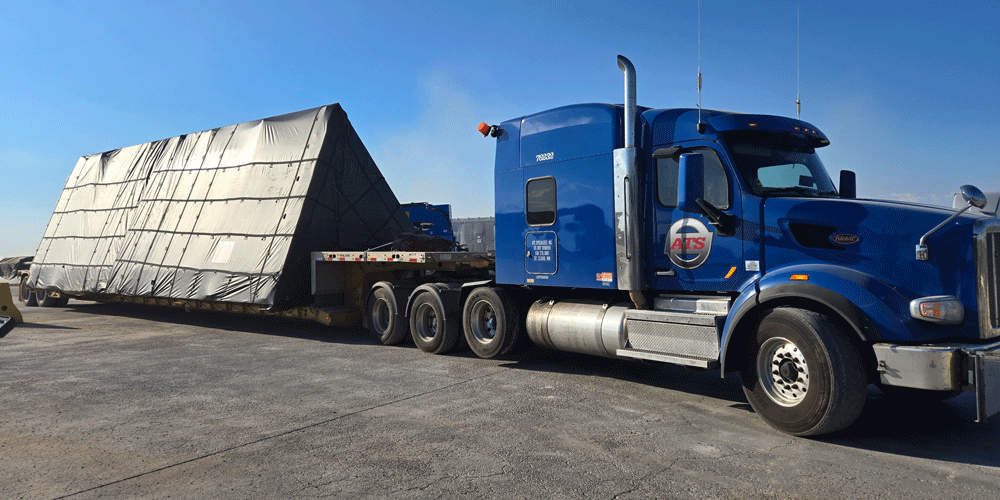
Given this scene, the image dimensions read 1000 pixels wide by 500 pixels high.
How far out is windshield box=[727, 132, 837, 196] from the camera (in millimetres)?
6504

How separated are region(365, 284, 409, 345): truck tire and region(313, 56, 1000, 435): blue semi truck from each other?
34.9 inches

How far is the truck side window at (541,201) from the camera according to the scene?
329 inches

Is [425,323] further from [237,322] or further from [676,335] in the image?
[237,322]

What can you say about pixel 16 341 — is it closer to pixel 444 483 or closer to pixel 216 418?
pixel 216 418

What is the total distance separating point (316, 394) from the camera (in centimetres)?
730

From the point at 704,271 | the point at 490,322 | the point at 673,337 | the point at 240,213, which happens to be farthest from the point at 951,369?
the point at 240,213

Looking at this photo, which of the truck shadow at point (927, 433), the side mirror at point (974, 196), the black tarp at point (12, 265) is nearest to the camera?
the side mirror at point (974, 196)

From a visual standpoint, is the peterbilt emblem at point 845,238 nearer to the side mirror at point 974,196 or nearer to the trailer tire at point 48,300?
the side mirror at point 974,196

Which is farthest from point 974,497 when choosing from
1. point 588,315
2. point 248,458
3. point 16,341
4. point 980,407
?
point 16,341

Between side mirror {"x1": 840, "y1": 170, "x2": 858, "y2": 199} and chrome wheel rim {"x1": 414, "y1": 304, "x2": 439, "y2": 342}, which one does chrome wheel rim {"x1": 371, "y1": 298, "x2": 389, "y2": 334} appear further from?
side mirror {"x1": 840, "y1": 170, "x2": 858, "y2": 199}

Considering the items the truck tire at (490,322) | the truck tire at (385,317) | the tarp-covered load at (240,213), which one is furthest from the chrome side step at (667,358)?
the tarp-covered load at (240,213)

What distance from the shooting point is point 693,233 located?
6.87 m

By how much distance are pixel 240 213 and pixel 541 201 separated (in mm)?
7655

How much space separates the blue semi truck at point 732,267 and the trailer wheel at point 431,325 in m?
0.04
